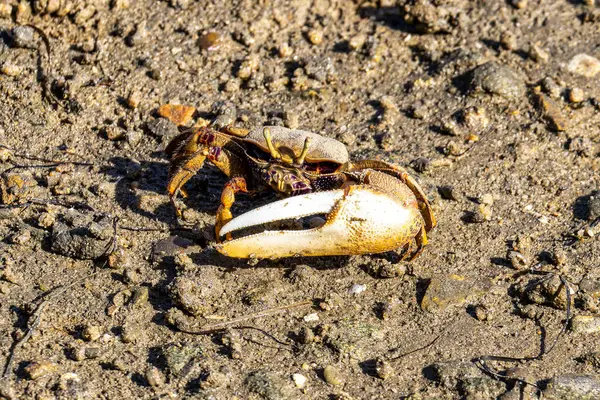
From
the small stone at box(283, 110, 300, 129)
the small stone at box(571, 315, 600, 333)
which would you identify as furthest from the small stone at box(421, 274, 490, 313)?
the small stone at box(283, 110, 300, 129)

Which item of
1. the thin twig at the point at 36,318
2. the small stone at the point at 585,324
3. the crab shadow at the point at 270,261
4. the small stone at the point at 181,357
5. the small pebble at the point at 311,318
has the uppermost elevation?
the small stone at the point at 585,324

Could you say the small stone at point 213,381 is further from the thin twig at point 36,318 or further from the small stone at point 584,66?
the small stone at point 584,66

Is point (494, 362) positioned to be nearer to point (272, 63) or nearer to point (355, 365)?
point (355, 365)

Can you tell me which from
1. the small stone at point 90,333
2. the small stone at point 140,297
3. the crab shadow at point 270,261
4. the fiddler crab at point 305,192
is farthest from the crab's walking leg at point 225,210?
the small stone at point 90,333

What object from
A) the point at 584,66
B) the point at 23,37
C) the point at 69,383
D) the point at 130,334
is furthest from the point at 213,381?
the point at 584,66

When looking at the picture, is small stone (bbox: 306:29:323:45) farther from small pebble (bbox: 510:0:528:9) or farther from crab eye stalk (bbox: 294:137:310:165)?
crab eye stalk (bbox: 294:137:310:165)

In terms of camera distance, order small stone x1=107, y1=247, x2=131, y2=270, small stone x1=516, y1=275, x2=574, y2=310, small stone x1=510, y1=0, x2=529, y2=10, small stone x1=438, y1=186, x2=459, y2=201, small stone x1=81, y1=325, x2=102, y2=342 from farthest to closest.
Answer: small stone x1=510, y1=0, x2=529, y2=10
small stone x1=438, y1=186, x2=459, y2=201
small stone x1=107, y1=247, x2=131, y2=270
small stone x1=516, y1=275, x2=574, y2=310
small stone x1=81, y1=325, x2=102, y2=342

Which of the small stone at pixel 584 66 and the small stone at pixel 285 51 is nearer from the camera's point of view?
the small stone at pixel 584 66
